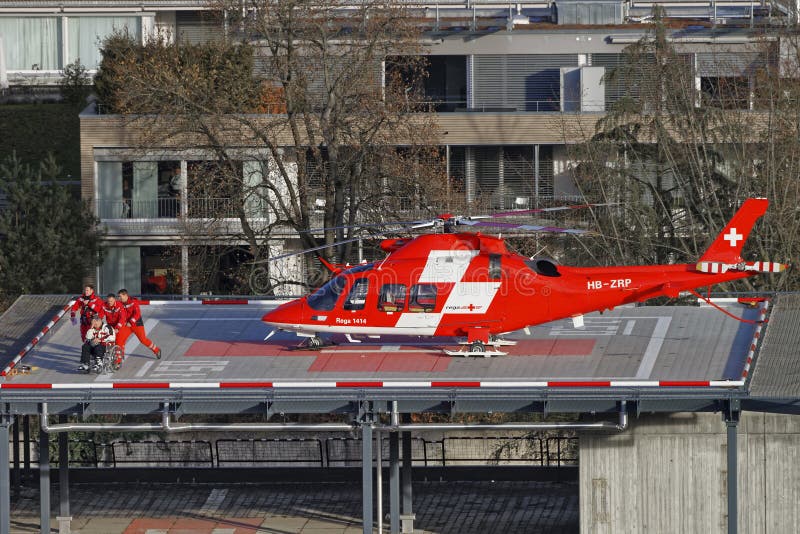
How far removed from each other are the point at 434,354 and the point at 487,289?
1761 mm

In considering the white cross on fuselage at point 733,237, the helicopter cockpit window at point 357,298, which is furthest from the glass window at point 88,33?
the white cross on fuselage at point 733,237

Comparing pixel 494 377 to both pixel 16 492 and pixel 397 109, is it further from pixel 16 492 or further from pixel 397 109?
pixel 397 109

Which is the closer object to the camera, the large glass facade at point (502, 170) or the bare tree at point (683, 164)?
the bare tree at point (683, 164)

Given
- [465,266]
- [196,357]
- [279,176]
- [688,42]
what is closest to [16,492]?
[196,357]

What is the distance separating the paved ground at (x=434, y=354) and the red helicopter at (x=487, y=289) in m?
0.64

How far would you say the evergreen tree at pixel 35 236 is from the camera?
5003cm

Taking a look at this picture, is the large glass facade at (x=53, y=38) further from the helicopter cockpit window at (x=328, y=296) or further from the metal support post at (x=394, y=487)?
the metal support post at (x=394, y=487)

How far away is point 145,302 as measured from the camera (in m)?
36.2

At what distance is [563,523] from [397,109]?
18.1m

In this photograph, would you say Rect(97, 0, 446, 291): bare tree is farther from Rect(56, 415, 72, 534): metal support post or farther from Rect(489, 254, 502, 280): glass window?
Rect(489, 254, 502, 280): glass window

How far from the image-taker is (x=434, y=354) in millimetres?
31797

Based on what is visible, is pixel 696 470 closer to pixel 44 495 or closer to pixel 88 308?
pixel 88 308

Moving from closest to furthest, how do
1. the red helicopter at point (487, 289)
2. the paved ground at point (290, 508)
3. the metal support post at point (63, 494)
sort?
the red helicopter at point (487, 289) < the metal support post at point (63, 494) < the paved ground at point (290, 508)

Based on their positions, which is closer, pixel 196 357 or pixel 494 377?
pixel 494 377
